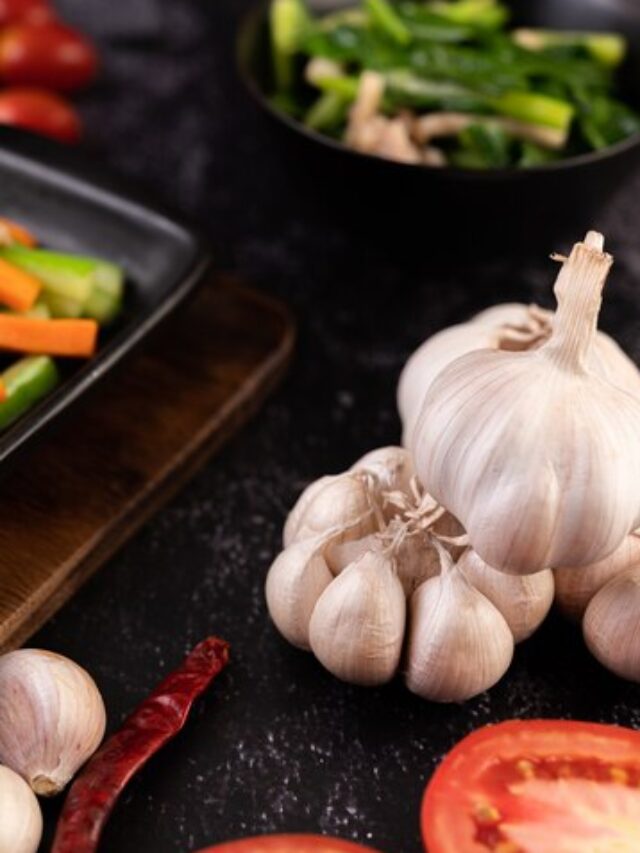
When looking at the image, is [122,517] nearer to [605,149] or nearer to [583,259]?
[583,259]

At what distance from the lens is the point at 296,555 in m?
1.40

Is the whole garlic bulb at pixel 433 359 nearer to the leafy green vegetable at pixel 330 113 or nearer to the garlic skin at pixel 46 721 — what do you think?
the garlic skin at pixel 46 721

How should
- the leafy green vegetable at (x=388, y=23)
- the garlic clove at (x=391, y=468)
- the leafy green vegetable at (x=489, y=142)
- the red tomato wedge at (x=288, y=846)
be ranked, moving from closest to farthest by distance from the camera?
the red tomato wedge at (x=288, y=846) < the garlic clove at (x=391, y=468) < the leafy green vegetable at (x=489, y=142) < the leafy green vegetable at (x=388, y=23)

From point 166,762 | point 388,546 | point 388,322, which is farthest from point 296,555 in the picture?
point 388,322

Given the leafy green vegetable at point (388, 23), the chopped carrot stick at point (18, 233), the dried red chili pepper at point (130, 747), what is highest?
the leafy green vegetable at point (388, 23)

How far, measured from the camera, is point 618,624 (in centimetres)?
140

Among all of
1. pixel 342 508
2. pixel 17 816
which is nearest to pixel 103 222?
pixel 342 508

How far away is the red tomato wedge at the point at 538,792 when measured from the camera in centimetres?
120

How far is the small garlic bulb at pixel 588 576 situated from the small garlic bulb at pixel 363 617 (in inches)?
8.1

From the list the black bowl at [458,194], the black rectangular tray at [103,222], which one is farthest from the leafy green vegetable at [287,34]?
the black rectangular tray at [103,222]

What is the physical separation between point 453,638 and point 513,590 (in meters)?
0.10

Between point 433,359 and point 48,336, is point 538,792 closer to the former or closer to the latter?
point 433,359

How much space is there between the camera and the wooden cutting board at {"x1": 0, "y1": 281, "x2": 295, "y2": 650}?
5.07 feet

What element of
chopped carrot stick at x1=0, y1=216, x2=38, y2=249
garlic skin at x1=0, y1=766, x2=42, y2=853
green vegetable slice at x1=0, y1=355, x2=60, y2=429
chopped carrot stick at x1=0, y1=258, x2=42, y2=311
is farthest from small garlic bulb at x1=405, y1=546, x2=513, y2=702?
chopped carrot stick at x1=0, y1=216, x2=38, y2=249
